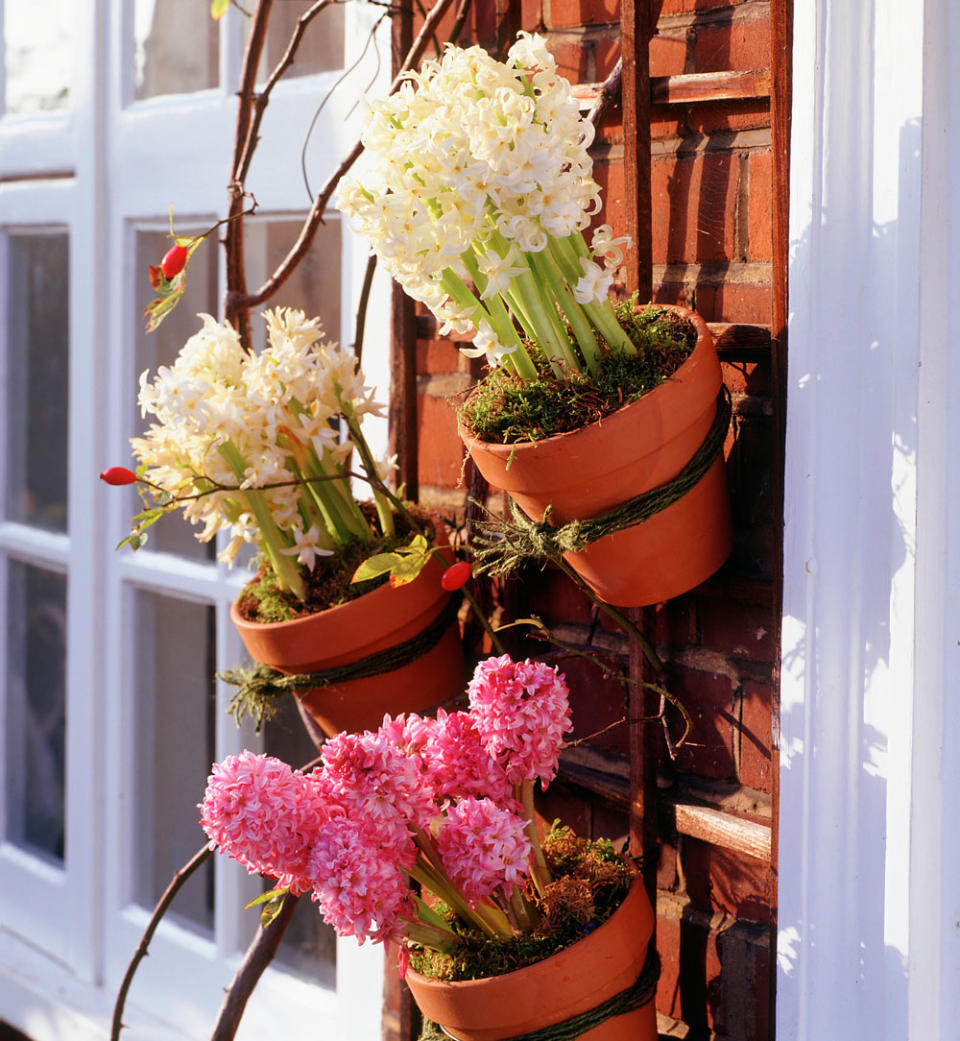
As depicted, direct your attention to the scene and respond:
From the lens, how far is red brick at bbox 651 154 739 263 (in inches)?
38.6

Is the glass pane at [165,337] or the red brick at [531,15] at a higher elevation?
the red brick at [531,15]

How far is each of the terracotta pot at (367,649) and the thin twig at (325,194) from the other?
363 mm

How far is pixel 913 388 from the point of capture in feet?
2.68

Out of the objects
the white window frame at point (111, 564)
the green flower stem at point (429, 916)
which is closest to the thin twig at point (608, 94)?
the white window frame at point (111, 564)

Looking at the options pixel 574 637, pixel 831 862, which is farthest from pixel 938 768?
pixel 574 637

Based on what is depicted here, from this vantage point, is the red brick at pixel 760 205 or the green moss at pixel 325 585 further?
the green moss at pixel 325 585

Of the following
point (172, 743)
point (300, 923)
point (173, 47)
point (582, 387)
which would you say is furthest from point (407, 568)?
point (173, 47)

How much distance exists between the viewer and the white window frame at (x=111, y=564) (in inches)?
63.0

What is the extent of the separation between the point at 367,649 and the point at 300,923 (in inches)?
29.7

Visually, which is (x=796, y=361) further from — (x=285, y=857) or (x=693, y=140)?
(x=285, y=857)

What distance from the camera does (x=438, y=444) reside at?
4.15ft

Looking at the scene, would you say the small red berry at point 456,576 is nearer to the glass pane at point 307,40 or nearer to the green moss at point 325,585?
the green moss at point 325,585

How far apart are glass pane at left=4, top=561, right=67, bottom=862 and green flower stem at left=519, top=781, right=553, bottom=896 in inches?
55.0

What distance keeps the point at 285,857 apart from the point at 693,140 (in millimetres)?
687
